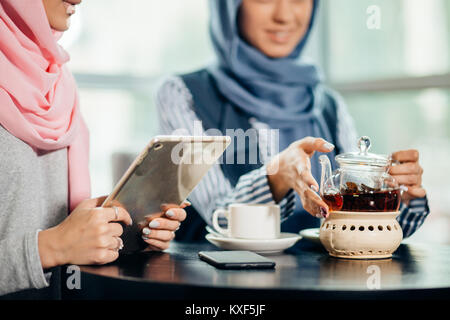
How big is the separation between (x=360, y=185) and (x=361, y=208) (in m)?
0.05

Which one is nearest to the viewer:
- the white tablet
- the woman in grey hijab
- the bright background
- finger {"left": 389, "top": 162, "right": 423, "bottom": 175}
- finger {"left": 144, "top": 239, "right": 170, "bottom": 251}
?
the white tablet

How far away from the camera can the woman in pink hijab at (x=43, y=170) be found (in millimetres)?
968

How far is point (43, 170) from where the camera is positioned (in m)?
1.16

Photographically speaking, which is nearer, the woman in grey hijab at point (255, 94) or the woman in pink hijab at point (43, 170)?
the woman in pink hijab at point (43, 170)

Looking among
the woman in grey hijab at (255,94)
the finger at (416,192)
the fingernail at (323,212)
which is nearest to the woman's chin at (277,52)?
the woman in grey hijab at (255,94)

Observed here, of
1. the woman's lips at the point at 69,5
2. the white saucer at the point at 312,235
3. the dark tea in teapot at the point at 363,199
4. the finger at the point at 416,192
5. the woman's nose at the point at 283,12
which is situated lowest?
the white saucer at the point at 312,235

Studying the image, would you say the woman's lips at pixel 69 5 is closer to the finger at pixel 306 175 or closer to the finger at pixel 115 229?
the finger at pixel 115 229

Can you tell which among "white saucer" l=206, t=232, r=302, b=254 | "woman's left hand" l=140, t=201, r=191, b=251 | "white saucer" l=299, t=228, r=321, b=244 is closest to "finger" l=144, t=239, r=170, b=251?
"woman's left hand" l=140, t=201, r=191, b=251

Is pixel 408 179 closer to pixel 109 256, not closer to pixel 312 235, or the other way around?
pixel 312 235

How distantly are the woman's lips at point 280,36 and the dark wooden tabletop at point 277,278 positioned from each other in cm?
92

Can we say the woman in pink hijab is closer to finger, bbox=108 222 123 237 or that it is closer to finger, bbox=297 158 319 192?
finger, bbox=108 222 123 237

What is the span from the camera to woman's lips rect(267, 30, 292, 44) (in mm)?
1794

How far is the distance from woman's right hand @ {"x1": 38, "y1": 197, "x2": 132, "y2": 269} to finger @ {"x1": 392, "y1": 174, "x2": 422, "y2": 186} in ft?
2.32

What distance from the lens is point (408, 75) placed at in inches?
94.5
